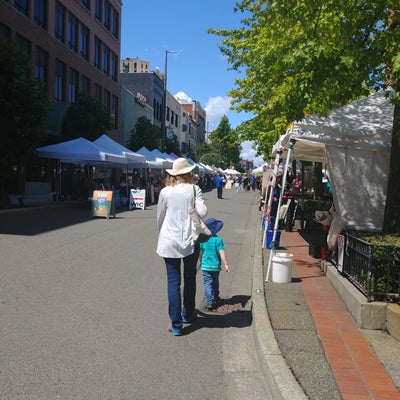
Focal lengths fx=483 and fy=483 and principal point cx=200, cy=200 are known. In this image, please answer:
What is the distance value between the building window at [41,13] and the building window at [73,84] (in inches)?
168

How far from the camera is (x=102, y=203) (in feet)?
56.3

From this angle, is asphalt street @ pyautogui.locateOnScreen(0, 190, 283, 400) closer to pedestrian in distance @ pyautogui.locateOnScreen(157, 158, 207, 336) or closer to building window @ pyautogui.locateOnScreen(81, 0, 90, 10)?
pedestrian in distance @ pyautogui.locateOnScreen(157, 158, 207, 336)

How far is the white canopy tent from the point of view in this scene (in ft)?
27.0

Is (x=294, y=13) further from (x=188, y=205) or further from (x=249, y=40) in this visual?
(x=249, y=40)

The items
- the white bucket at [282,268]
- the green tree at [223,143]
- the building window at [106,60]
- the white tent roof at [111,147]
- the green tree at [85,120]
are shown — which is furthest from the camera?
the green tree at [223,143]

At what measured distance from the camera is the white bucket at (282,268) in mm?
7227

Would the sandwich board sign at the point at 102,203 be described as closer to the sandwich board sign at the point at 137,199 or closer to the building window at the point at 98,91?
the sandwich board sign at the point at 137,199

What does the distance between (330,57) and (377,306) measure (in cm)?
325

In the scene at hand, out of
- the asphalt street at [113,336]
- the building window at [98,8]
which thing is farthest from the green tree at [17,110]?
the building window at [98,8]

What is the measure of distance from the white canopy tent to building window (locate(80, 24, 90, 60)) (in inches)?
1152

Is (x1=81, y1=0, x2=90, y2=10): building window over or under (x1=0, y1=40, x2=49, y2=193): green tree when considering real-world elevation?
over

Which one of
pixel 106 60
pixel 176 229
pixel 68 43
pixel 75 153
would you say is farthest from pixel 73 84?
pixel 176 229

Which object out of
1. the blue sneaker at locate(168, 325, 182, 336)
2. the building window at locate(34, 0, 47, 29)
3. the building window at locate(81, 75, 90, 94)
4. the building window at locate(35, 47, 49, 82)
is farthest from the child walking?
the building window at locate(81, 75, 90, 94)

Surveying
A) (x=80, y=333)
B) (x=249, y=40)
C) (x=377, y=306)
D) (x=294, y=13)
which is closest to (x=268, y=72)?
(x=294, y=13)
